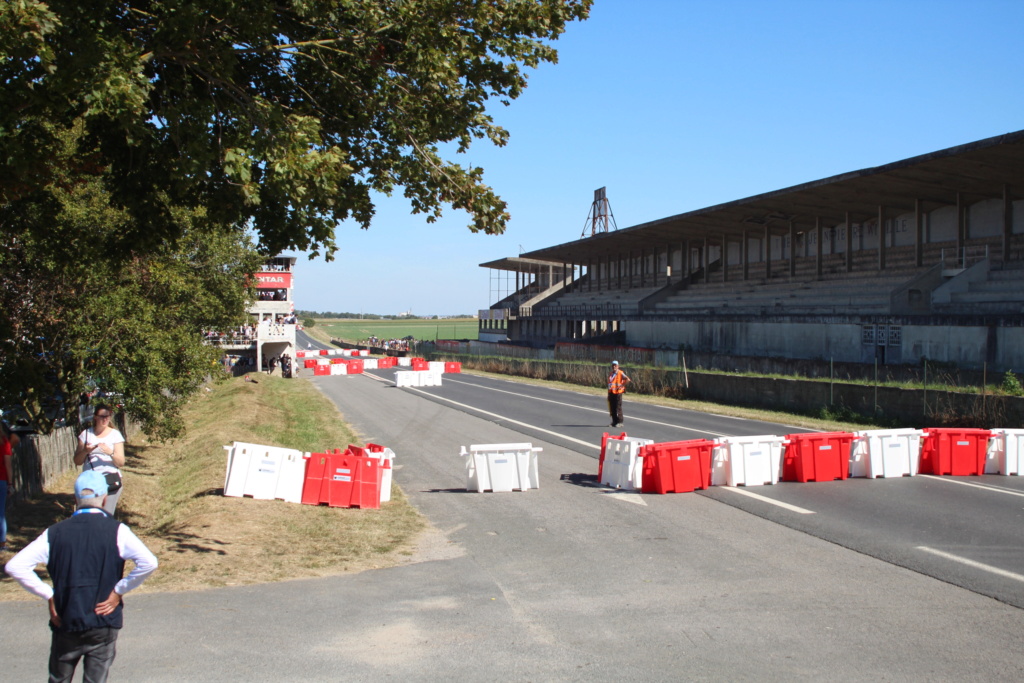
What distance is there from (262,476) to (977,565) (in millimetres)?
8647

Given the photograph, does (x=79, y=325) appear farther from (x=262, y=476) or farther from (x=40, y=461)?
(x=262, y=476)

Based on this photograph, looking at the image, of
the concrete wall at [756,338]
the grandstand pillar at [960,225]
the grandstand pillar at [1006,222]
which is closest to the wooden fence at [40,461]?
the concrete wall at [756,338]

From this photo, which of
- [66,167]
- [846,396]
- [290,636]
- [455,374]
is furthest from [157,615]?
[455,374]

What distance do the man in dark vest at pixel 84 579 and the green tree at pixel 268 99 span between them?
3922 mm

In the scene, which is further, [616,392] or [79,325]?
[616,392]

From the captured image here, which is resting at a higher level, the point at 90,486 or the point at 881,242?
the point at 881,242

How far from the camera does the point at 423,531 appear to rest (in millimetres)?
10031

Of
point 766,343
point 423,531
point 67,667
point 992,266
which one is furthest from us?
point 766,343

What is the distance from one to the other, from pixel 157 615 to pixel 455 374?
44301mm

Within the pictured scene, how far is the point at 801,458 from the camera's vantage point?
12.9 metres

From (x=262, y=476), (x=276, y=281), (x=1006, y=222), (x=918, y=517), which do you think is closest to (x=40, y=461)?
(x=262, y=476)

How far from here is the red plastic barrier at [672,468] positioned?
1211cm

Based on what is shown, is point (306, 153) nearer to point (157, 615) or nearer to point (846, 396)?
point (157, 615)

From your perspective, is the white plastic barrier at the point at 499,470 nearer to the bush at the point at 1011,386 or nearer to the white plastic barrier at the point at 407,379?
the bush at the point at 1011,386
